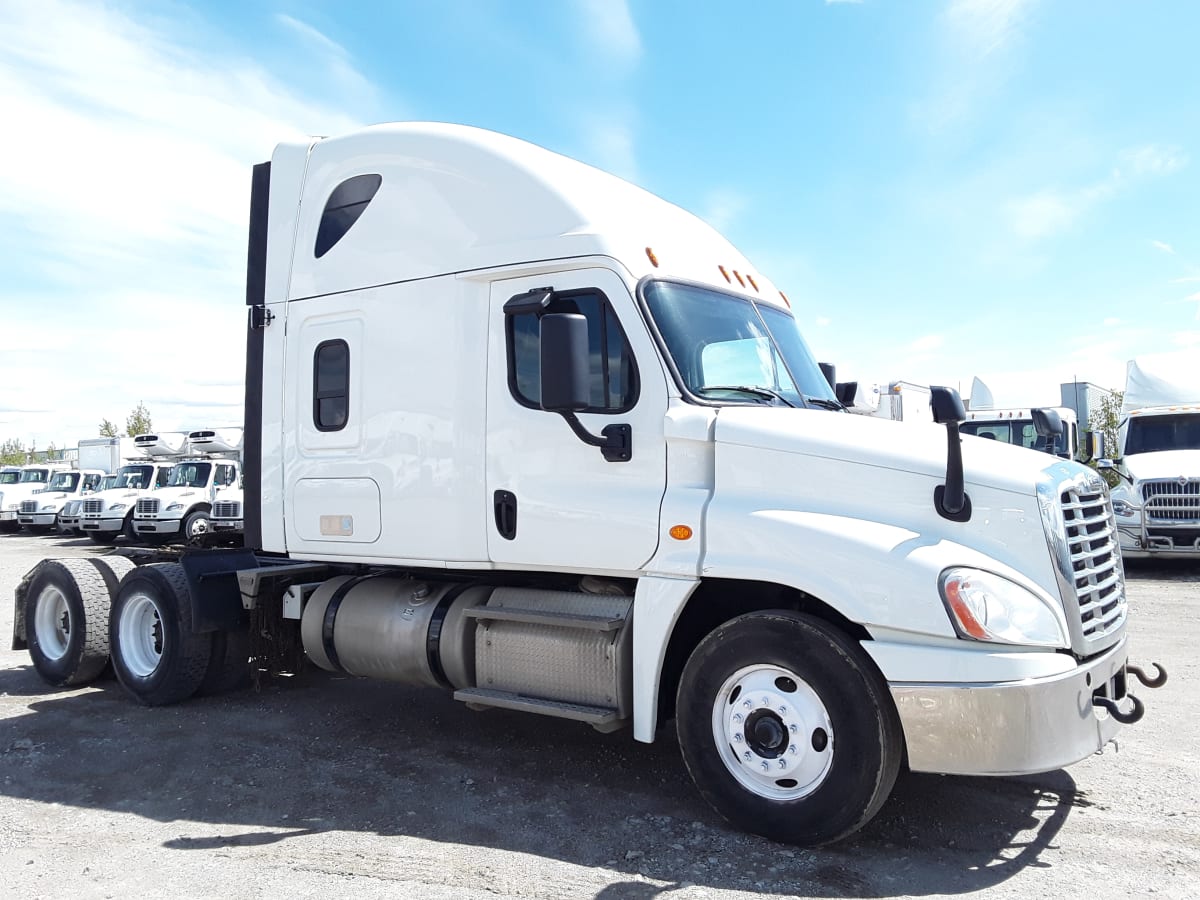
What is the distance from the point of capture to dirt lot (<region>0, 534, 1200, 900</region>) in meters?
3.91

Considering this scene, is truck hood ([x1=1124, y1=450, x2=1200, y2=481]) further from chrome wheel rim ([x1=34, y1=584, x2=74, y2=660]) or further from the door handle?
chrome wheel rim ([x1=34, y1=584, x2=74, y2=660])

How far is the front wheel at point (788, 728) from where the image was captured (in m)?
3.96

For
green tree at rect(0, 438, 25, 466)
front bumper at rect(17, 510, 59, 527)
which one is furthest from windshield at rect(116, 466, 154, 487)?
green tree at rect(0, 438, 25, 466)

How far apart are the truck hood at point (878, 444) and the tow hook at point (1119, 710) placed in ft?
3.27

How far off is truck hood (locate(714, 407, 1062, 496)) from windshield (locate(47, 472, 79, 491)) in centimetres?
3012

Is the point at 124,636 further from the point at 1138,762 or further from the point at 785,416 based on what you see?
the point at 1138,762

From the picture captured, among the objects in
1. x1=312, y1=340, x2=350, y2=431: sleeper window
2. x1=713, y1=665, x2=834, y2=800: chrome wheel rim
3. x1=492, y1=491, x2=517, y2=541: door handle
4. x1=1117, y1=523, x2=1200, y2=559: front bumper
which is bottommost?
x1=713, y1=665, x2=834, y2=800: chrome wheel rim

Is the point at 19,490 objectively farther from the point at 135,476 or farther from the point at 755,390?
the point at 755,390

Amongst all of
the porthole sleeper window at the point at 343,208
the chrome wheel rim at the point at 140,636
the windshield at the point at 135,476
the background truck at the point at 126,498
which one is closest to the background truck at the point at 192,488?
the background truck at the point at 126,498

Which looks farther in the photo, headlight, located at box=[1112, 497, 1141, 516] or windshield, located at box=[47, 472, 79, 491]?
windshield, located at box=[47, 472, 79, 491]

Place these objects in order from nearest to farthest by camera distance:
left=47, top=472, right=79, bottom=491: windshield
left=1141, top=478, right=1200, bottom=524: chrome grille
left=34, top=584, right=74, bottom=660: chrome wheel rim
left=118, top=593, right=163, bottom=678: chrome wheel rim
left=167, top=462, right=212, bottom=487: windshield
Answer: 1. left=118, top=593, right=163, bottom=678: chrome wheel rim
2. left=34, top=584, right=74, bottom=660: chrome wheel rim
3. left=1141, top=478, right=1200, bottom=524: chrome grille
4. left=167, top=462, right=212, bottom=487: windshield
5. left=47, top=472, right=79, bottom=491: windshield

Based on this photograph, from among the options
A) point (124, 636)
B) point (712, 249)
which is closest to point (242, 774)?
point (124, 636)

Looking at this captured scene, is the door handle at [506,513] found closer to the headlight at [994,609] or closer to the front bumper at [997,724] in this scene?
the front bumper at [997,724]

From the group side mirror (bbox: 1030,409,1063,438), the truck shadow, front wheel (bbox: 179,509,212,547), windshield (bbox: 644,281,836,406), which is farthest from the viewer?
front wheel (bbox: 179,509,212,547)
